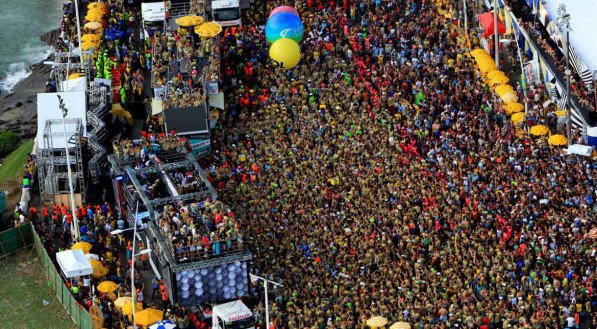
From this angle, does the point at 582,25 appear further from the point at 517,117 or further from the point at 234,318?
the point at 234,318

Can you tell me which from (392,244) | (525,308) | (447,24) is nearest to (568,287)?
(525,308)

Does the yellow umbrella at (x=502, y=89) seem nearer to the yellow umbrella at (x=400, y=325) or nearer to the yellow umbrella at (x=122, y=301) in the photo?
the yellow umbrella at (x=400, y=325)

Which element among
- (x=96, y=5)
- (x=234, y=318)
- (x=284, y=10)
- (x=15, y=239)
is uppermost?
(x=96, y=5)

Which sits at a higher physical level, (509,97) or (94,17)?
(94,17)

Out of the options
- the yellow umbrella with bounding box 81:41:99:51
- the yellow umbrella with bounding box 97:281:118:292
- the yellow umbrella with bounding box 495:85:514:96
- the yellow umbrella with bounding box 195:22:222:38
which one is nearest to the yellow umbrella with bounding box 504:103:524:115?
the yellow umbrella with bounding box 495:85:514:96

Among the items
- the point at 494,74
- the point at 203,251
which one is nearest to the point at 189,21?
the point at 494,74

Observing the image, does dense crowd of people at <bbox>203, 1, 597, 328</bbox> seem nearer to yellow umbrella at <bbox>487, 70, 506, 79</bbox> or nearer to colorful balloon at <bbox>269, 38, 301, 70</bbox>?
colorful balloon at <bbox>269, 38, 301, 70</bbox>
